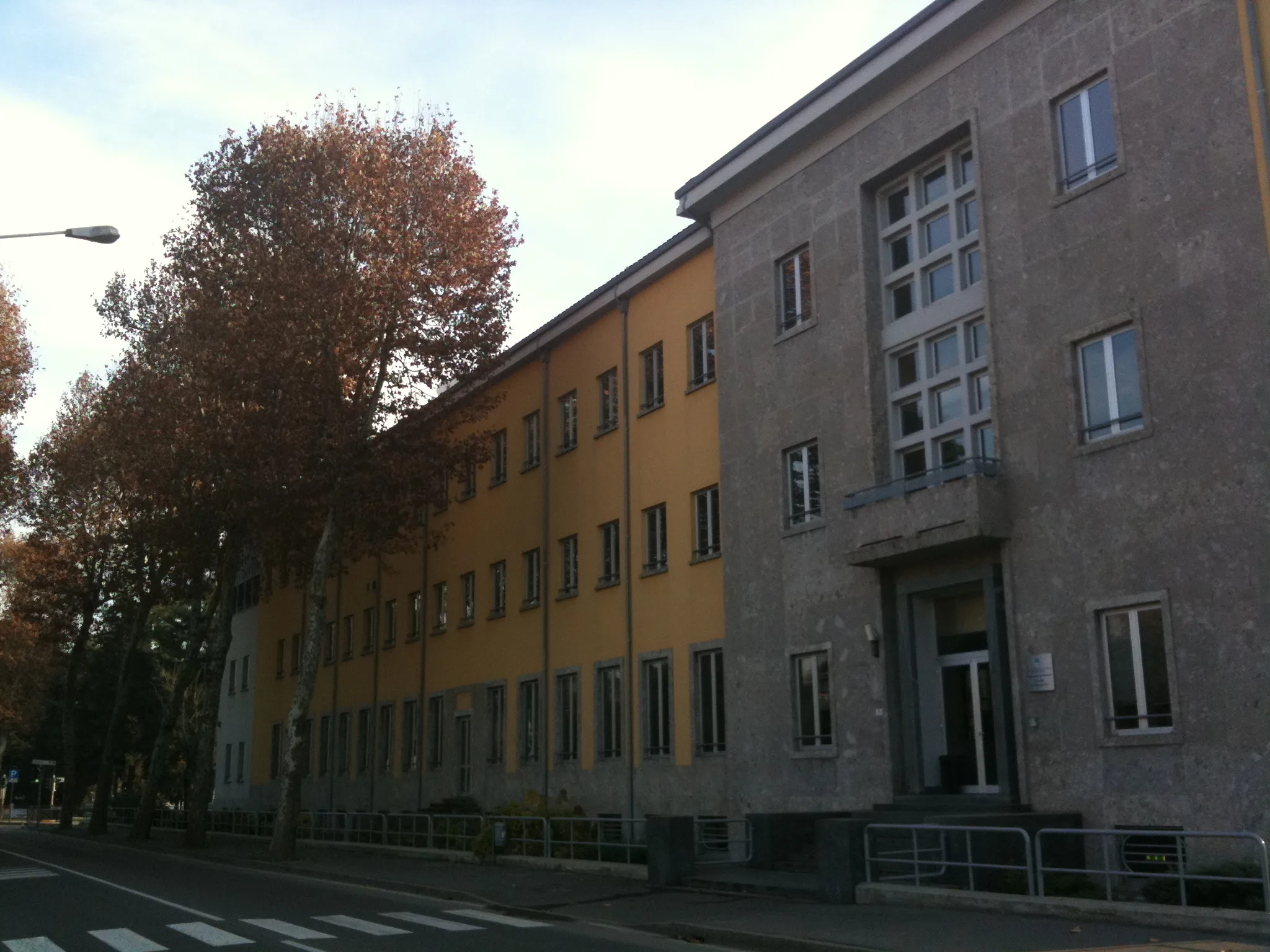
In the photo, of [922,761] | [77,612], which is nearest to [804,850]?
[922,761]

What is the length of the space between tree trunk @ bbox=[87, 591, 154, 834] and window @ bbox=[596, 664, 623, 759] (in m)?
22.9

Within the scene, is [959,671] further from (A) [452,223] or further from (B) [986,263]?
(A) [452,223]

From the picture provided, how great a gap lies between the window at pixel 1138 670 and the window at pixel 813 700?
5.64 m

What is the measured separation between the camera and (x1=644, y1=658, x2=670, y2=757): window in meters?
26.5

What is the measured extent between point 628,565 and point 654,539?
909 millimetres

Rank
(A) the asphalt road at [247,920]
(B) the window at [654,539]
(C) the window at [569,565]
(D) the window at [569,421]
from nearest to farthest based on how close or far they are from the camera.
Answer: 1. (A) the asphalt road at [247,920]
2. (B) the window at [654,539]
3. (C) the window at [569,565]
4. (D) the window at [569,421]

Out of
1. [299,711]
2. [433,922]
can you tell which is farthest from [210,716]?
[433,922]

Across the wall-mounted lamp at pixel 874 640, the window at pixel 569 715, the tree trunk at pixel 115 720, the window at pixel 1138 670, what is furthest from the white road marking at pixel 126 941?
the tree trunk at pixel 115 720

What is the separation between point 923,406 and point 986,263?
8.28 feet

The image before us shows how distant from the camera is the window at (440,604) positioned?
122 feet

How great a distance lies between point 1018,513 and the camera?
1838 centimetres

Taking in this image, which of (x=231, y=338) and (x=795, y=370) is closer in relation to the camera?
(x=795, y=370)

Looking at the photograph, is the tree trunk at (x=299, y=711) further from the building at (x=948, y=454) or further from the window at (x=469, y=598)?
the window at (x=469, y=598)

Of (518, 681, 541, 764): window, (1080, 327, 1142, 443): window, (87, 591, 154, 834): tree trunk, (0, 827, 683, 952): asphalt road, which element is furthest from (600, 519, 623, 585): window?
(87, 591, 154, 834): tree trunk
